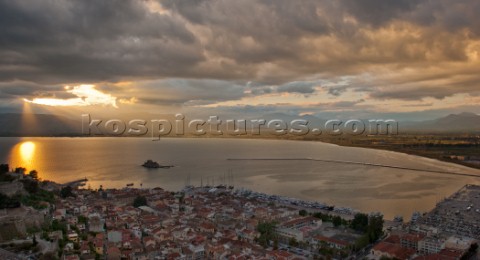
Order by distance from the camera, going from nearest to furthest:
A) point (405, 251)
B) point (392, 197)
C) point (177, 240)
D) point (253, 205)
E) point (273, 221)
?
point (405, 251)
point (177, 240)
point (273, 221)
point (253, 205)
point (392, 197)

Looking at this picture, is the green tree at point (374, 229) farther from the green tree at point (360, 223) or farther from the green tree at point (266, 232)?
the green tree at point (266, 232)

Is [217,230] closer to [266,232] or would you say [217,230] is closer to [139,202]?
[266,232]

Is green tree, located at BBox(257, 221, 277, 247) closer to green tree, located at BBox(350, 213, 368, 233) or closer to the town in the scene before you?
the town

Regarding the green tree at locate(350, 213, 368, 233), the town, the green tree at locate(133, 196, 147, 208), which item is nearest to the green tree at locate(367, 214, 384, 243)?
the town

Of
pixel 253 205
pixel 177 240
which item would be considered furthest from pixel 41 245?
pixel 253 205

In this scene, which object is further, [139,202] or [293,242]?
[139,202]

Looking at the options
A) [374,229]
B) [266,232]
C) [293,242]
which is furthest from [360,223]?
[266,232]

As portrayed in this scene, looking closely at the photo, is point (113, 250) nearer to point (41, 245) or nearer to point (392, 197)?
point (41, 245)

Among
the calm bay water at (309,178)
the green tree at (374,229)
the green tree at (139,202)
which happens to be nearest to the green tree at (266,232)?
the green tree at (374,229)
